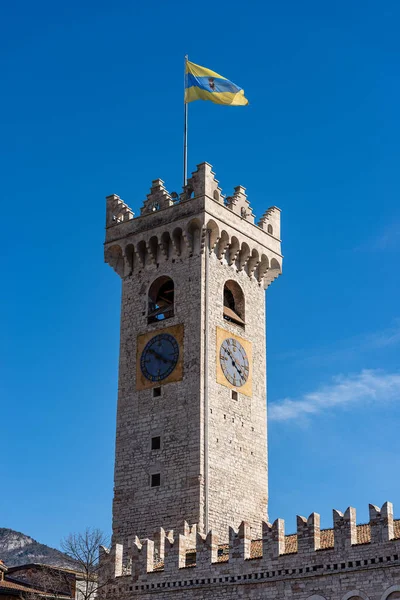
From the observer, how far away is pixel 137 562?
4147cm

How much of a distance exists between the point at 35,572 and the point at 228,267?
17.0 metres

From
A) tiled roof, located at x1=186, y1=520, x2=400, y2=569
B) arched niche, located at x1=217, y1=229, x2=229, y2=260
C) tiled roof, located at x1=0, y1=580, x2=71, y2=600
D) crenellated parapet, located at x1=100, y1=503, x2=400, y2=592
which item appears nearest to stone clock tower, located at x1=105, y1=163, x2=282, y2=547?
arched niche, located at x1=217, y1=229, x2=229, y2=260

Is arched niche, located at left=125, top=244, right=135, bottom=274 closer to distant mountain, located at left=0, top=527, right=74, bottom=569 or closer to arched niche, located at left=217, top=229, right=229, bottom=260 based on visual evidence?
arched niche, located at left=217, top=229, right=229, bottom=260

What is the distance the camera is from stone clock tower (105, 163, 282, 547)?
4581 centimetres

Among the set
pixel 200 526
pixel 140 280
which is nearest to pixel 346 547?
pixel 200 526

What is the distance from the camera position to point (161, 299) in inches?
2034

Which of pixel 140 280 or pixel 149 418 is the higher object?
pixel 140 280

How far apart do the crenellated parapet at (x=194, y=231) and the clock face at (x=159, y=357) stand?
408 cm

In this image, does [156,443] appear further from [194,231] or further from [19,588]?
[194,231]

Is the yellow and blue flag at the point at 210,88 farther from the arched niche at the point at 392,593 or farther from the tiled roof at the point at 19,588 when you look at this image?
the arched niche at the point at 392,593

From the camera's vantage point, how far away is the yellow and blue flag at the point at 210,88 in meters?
52.9

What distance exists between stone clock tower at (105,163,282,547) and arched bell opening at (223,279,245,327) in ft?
0.19

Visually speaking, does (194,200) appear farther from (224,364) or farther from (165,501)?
(165,501)

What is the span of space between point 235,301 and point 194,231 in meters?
4.44
